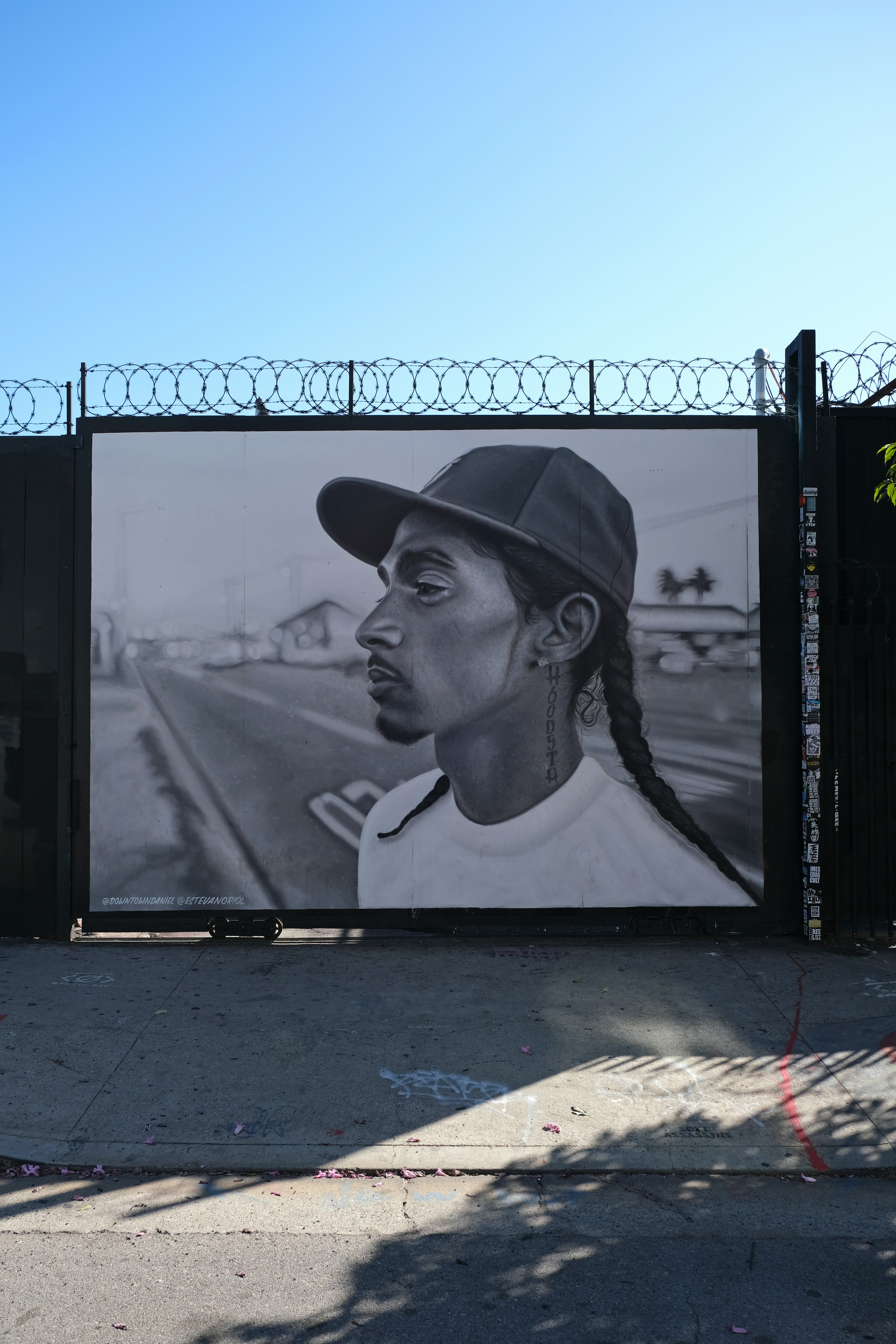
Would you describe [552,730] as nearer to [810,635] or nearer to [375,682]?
[375,682]

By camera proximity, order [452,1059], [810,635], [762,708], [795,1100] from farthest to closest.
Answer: [762,708] < [810,635] < [452,1059] < [795,1100]

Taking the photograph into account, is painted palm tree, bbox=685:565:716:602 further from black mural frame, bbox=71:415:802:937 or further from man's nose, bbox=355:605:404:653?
man's nose, bbox=355:605:404:653

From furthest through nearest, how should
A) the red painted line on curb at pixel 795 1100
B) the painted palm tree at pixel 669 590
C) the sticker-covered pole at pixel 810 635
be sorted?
the painted palm tree at pixel 669 590 < the sticker-covered pole at pixel 810 635 < the red painted line on curb at pixel 795 1100

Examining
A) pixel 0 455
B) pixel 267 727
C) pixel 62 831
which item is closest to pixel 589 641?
pixel 267 727

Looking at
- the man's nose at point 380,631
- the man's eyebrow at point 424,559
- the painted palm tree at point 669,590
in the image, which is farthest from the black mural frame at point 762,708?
the man's nose at point 380,631

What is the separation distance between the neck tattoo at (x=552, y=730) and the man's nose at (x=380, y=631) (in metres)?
1.33

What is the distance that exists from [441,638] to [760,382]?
3.67m

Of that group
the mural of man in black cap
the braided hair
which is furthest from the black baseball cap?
the braided hair

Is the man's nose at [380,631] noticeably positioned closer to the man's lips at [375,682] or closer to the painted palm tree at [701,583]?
the man's lips at [375,682]

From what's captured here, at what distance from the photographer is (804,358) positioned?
8.15 m

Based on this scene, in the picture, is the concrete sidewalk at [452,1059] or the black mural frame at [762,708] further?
the black mural frame at [762,708]

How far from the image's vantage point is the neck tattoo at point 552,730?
8.03m

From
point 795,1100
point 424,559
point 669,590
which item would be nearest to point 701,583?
point 669,590

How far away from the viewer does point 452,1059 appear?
5.62m
